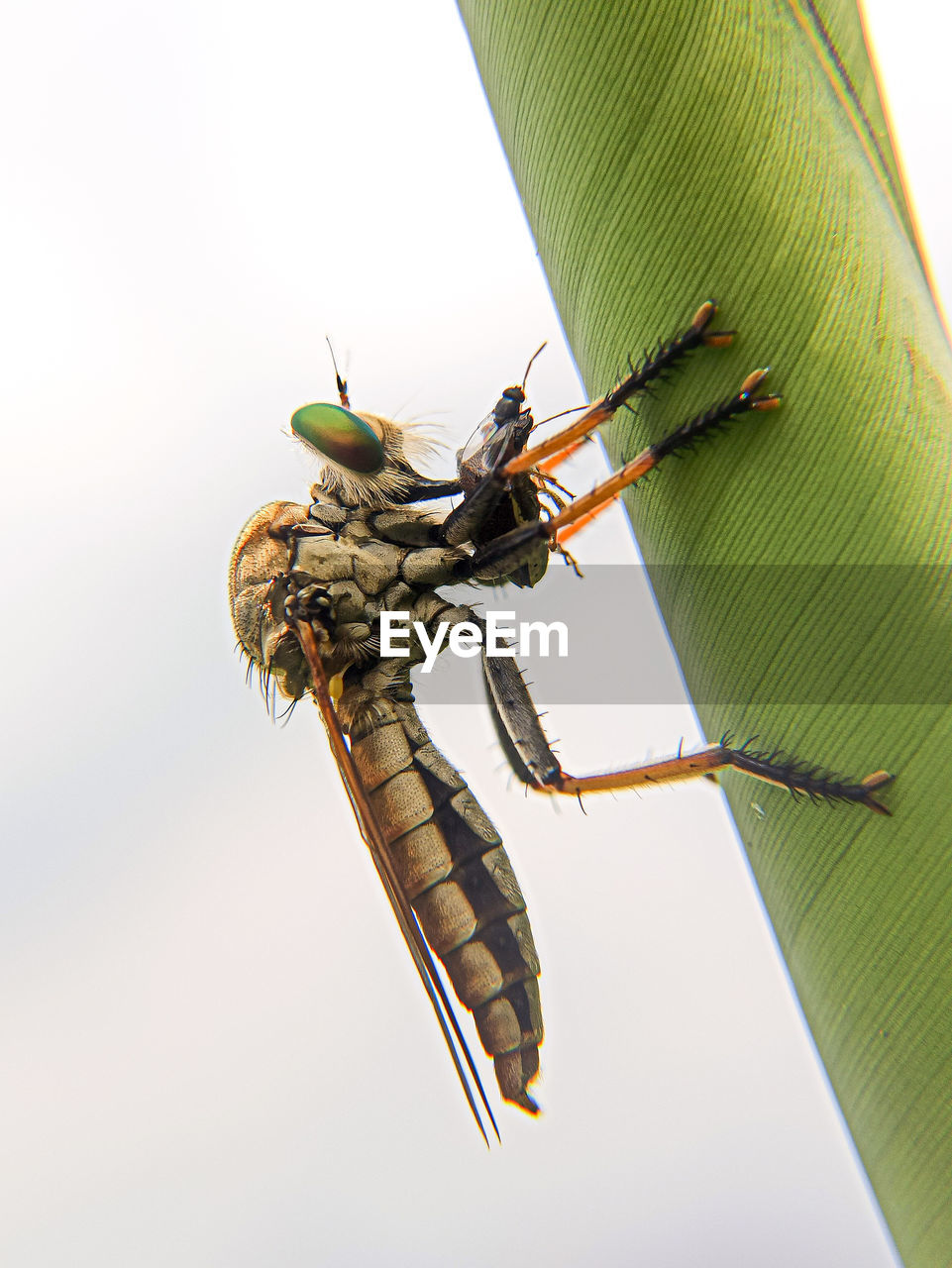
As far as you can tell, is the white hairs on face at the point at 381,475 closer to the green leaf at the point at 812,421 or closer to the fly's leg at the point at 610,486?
the fly's leg at the point at 610,486

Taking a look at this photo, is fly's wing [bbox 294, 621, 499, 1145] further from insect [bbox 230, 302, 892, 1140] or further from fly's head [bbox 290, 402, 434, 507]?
fly's head [bbox 290, 402, 434, 507]

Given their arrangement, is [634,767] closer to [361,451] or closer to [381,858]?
[381,858]

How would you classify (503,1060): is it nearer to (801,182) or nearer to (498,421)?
(498,421)

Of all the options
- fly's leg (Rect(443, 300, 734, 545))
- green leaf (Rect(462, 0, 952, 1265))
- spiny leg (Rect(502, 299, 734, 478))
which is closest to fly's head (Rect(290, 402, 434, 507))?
fly's leg (Rect(443, 300, 734, 545))

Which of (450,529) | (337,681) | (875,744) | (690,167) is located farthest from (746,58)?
(337,681)

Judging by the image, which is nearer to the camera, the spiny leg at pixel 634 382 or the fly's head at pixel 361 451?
the spiny leg at pixel 634 382

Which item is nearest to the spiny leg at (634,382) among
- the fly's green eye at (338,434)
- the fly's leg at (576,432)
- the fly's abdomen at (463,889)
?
the fly's leg at (576,432)
